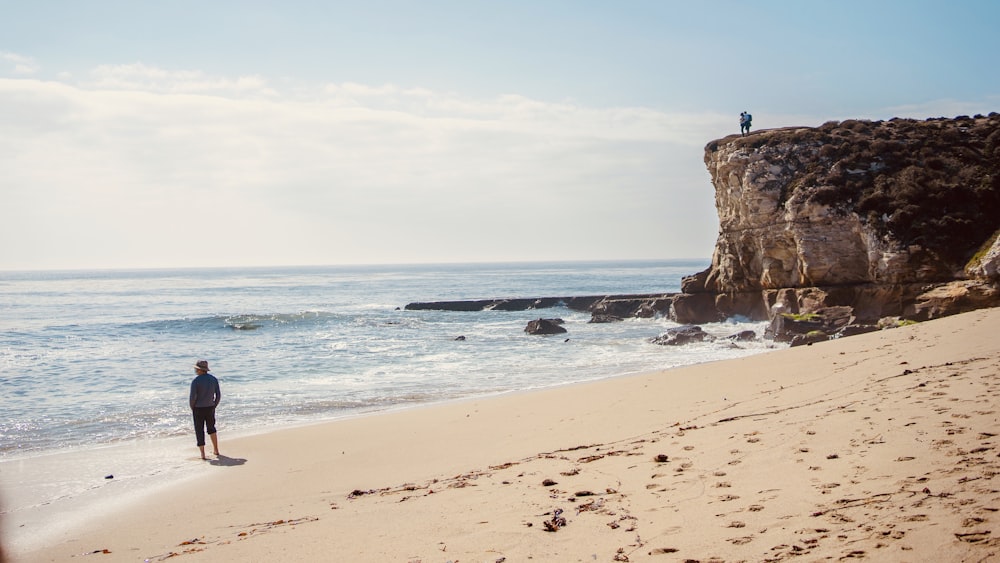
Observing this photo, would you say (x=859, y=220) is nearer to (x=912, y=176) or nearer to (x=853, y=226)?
(x=853, y=226)

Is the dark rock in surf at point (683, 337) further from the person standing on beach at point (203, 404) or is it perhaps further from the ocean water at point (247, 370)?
the person standing on beach at point (203, 404)

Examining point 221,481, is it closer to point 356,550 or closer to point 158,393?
point 356,550

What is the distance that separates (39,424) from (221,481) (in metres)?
6.84

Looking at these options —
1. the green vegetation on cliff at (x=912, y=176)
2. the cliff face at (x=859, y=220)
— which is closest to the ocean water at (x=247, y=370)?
the cliff face at (x=859, y=220)

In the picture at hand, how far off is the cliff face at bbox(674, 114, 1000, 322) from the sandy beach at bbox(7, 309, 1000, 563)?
13832 millimetres

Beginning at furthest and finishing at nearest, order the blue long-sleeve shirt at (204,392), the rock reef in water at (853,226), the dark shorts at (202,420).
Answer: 1. the rock reef in water at (853,226)
2. the blue long-sleeve shirt at (204,392)
3. the dark shorts at (202,420)

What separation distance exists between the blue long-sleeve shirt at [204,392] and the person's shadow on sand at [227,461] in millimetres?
979

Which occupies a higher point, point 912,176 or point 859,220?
point 912,176

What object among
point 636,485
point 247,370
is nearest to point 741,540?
point 636,485

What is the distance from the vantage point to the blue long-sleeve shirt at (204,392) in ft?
33.5

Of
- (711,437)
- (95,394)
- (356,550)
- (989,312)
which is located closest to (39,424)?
(95,394)

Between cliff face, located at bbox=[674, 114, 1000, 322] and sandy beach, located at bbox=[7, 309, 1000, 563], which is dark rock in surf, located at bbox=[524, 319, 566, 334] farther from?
sandy beach, located at bbox=[7, 309, 1000, 563]

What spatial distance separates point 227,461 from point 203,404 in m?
1.16

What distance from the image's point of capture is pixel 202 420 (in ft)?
33.2
